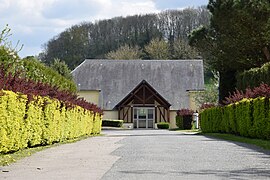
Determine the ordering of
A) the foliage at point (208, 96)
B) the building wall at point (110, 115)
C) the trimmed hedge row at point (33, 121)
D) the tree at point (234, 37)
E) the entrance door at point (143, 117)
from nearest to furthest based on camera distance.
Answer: the trimmed hedge row at point (33, 121)
the tree at point (234, 37)
the foliage at point (208, 96)
the entrance door at point (143, 117)
the building wall at point (110, 115)

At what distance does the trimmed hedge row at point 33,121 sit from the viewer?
1144 centimetres

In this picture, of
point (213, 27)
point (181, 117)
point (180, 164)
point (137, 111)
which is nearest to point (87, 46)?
point (137, 111)

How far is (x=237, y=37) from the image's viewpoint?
32469 millimetres

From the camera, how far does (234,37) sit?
3269 centimetres

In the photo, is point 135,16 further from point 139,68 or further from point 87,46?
point 139,68

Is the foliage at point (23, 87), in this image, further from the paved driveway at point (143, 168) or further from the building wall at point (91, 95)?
the building wall at point (91, 95)

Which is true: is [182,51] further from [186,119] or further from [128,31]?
[186,119]

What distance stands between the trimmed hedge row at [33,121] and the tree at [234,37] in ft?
45.8

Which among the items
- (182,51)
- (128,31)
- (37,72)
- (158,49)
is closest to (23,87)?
(37,72)

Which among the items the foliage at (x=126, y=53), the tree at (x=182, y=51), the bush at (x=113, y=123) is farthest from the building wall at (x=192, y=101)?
the foliage at (x=126, y=53)

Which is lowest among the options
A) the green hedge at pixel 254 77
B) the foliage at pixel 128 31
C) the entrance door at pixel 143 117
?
the entrance door at pixel 143 117

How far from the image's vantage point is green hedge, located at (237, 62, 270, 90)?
25872mm

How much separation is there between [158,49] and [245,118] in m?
65.5

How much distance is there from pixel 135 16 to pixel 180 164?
8644cm
